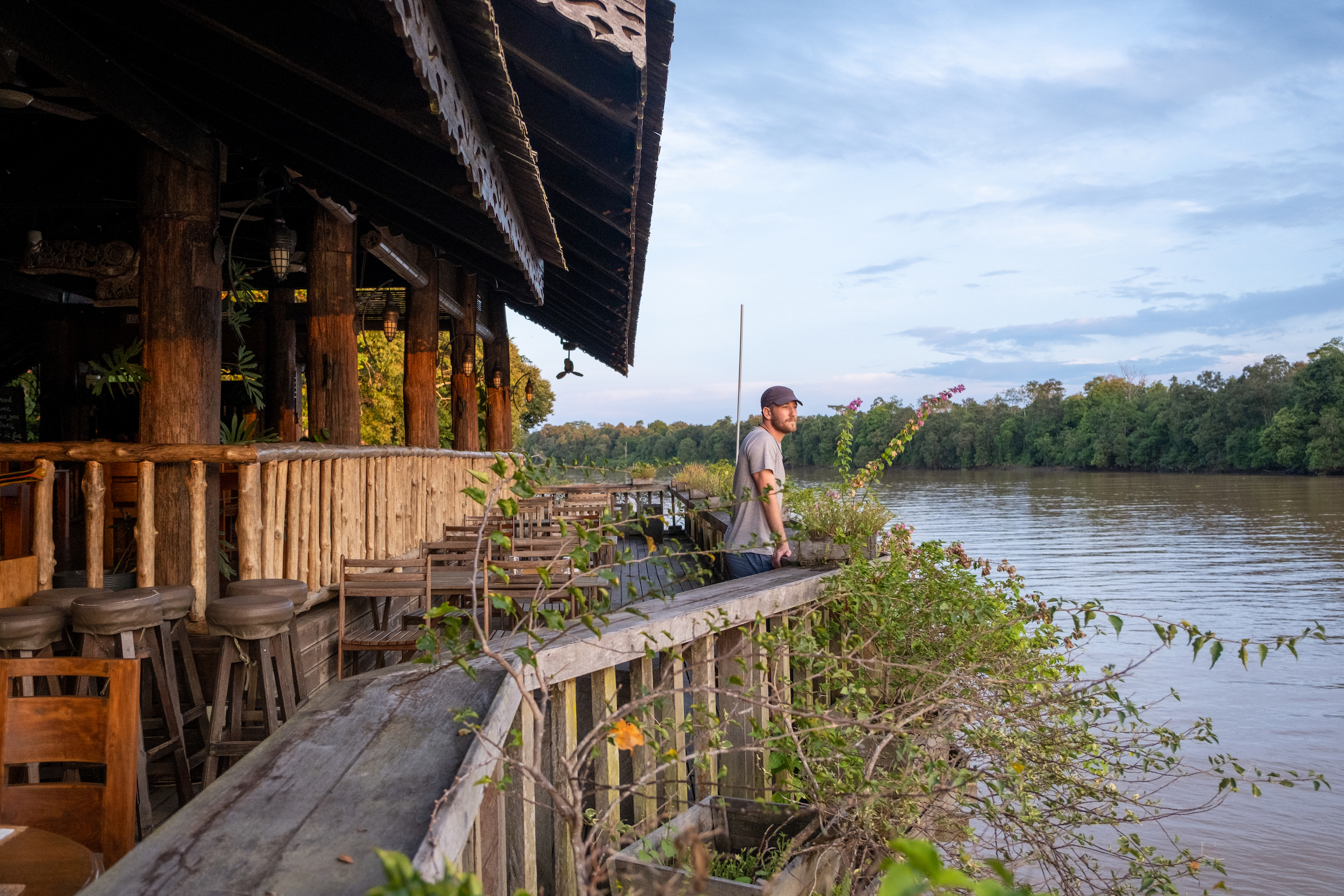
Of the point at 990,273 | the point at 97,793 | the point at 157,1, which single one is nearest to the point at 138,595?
the point at 97,793

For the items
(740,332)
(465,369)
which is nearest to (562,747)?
(465,369)

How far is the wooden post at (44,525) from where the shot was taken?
3639 mm

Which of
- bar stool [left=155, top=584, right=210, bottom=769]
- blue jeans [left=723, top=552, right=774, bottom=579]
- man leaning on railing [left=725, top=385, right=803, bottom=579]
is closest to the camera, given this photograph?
bar stool [left=155, top=584, right=210, bottom=769]

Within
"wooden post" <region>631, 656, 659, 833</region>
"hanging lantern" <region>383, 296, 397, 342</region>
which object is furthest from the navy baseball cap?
"hanging lantern" <region>383, 296, 397, 342</region>

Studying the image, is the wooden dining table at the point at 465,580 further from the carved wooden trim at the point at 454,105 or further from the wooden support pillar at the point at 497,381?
the wooden support pillar at the point at 497,381

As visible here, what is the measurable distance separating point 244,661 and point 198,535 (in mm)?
995

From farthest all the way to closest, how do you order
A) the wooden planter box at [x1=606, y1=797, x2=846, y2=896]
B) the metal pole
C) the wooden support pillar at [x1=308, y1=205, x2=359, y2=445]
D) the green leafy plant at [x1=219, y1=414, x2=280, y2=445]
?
the metal pole
the wooden support pillar at [x1=308, y1=205, x2=359, y2=445]
the green leafy plant at [x1=219, y1=414, x2=280, y2=445]
the wooden planter box at [x1=606, y1=797, x2=846, y2=896]

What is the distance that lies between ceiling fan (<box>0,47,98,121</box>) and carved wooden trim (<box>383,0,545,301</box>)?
1.79 m

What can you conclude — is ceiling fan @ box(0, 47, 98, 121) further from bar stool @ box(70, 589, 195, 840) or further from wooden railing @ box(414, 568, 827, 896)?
wooden railing @ box(414, 568, 827, 896)

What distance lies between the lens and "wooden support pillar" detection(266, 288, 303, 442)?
10.5 m

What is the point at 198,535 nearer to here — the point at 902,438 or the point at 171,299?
the point at 171,299

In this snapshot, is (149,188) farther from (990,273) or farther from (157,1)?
(990,273)

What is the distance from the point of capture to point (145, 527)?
3.86 metres

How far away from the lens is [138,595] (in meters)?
3.01
